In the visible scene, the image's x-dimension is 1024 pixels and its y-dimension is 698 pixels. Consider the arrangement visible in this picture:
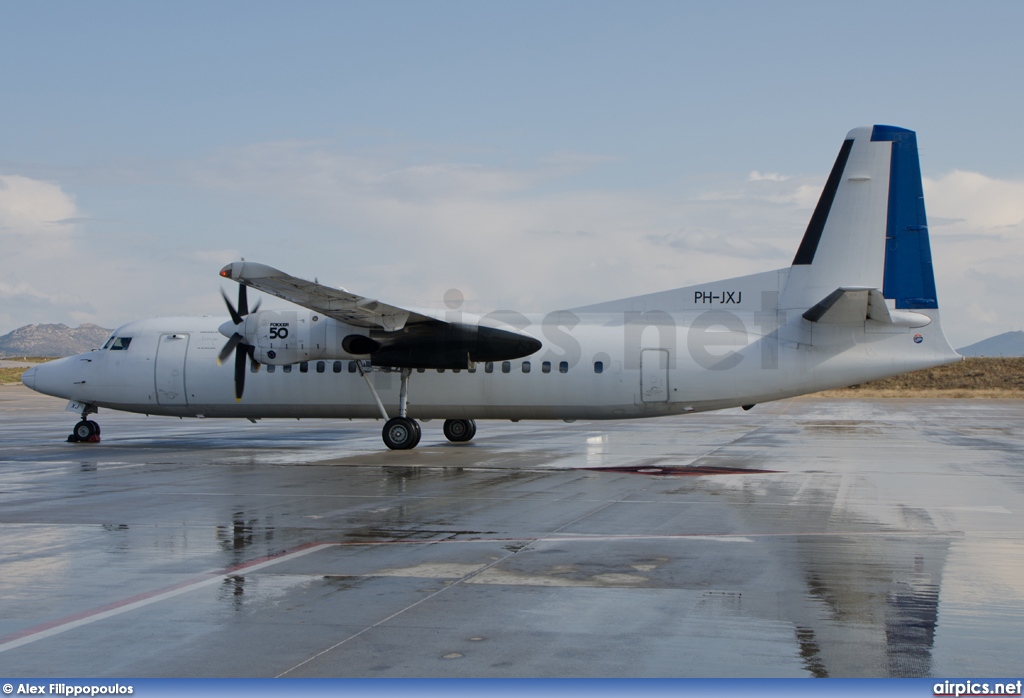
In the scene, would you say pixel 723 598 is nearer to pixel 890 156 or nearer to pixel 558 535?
pixel 558 535

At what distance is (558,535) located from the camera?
1125cm

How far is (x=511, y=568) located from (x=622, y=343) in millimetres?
13548

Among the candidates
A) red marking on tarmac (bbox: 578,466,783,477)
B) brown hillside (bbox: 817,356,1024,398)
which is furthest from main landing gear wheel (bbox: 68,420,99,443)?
brown hillside (bbox: 817,356,1024,398)

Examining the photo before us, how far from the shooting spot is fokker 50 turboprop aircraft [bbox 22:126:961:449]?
68.8 ft

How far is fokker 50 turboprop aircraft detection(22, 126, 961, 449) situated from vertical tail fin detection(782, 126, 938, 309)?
0.11 feet

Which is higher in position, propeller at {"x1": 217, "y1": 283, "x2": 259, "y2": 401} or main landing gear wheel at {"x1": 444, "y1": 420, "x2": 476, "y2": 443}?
propeller at {"x1": 217, "y1": 283, "x2": 259, "y2": 401}

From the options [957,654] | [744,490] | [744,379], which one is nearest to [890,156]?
[744,379]

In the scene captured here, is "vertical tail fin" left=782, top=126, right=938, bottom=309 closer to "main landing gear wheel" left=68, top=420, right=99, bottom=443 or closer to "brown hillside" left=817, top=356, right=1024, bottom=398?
"main landing gear wheel" left=68, top=420, right=99, bottom=443

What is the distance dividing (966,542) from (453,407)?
47.6ft

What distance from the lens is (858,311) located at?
66.8 ft

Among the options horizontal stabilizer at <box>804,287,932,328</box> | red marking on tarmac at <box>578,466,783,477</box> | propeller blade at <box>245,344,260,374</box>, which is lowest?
red marking on tarmac at <box>578,466,783,477</box>

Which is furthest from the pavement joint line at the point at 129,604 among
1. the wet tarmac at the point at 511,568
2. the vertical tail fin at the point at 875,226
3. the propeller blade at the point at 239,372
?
the vertical tail fin at the point at 875,226

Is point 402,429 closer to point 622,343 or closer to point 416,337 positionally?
point 416,337

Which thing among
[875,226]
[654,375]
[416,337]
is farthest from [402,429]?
[875,226]
